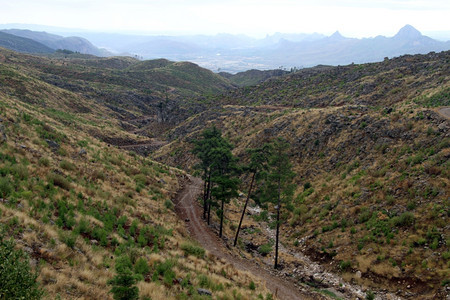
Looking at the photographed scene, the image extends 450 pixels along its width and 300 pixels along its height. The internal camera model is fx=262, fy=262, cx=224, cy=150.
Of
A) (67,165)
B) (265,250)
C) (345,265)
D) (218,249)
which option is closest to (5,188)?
(67,165)

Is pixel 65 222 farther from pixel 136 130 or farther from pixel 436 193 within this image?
pixel 136 130

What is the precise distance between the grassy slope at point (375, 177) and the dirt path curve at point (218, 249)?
17.9 feet

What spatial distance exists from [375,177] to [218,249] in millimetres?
21416

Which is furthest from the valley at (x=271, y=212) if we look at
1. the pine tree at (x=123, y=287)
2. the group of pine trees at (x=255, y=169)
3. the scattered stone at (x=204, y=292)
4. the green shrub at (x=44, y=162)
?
the group of pine trees at (x=255, y=169)

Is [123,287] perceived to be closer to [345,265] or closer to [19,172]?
[19,172]

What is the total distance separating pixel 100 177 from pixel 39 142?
6736 mm

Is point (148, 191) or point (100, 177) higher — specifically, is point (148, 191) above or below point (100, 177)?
below

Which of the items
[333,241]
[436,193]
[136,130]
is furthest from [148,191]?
[136,130]

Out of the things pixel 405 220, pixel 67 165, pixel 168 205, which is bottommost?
pixel 168 205

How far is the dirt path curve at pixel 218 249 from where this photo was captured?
2133cm

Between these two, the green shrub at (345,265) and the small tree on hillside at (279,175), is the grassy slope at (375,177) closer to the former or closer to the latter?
the green shrub at (345,265)

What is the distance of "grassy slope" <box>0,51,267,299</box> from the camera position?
11547 mm

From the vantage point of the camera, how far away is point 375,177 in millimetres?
32688

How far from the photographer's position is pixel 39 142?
2620 centimetres
